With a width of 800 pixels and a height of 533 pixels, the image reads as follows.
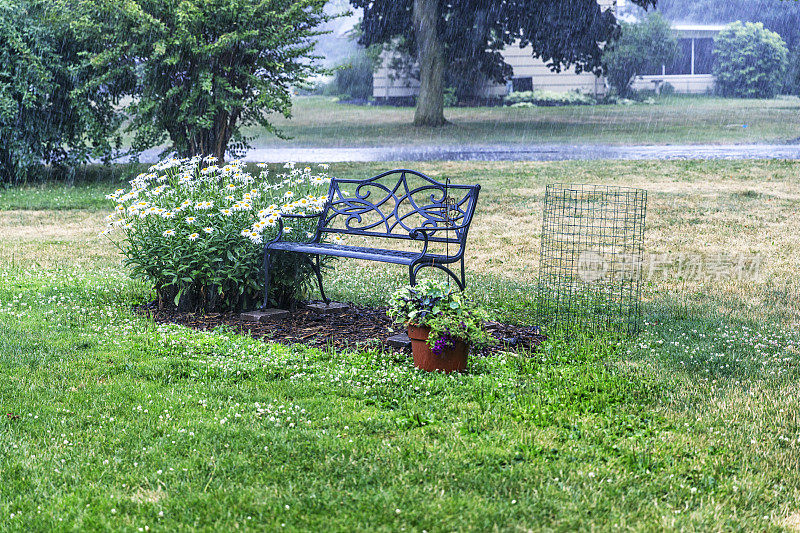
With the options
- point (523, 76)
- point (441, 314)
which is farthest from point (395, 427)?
point (523, 76)

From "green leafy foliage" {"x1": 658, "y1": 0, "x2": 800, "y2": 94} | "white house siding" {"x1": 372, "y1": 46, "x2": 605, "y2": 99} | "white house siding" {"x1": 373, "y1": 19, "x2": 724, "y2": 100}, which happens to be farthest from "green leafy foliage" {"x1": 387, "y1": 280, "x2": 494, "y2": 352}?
"green leafy foliage" {"x1": 658, "y1": 0, "x2": 800, "y2": 94}

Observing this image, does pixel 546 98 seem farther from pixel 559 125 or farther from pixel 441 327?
pixel 441 327

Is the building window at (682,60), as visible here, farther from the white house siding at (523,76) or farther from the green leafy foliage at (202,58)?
the green leafy foliage at (202,58)

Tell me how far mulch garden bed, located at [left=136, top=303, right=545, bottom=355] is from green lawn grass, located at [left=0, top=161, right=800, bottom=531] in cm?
20

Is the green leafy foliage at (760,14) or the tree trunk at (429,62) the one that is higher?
the green leafy foliage at (760,14)

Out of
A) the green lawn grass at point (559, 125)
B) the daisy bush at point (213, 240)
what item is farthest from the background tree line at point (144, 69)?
the daisy bush at point (213, 240)

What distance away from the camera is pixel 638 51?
38.8 m

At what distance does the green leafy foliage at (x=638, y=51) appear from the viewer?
123 feet

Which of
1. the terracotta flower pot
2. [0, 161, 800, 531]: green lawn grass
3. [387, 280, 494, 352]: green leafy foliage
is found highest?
[387, 280, 494, 352]: green leafy foliage

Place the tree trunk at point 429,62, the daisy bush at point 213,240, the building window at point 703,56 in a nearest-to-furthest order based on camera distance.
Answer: the daisy bush at point 213,240 → the tree trunk at point 429,62 → the building window at point 703,56

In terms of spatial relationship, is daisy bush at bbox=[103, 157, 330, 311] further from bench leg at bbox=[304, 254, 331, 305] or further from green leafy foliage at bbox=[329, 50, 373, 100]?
green leafy foliage at bbox=[329, 50, 373, 100]

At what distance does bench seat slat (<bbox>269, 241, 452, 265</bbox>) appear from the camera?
5523 millimetres

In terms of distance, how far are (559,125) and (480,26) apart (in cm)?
416

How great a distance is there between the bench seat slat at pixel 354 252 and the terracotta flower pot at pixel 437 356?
0.76 meters
